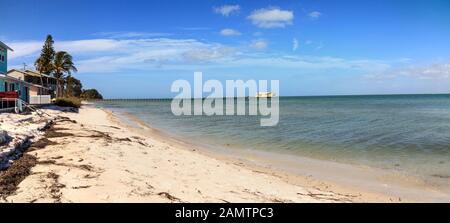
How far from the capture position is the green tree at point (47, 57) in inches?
2345

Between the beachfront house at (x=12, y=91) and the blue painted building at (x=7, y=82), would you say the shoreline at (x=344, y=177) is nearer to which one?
the beachfront house at (x=12, y=91)

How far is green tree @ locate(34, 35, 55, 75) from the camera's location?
59.6 meters

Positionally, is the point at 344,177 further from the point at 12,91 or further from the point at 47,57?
the point at 47,57

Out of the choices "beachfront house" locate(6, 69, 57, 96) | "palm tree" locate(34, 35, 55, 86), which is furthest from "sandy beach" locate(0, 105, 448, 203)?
"palm tree" locate(34, 35, 55, 86)

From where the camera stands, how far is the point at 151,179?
10.4 m

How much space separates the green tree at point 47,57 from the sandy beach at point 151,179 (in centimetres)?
4810

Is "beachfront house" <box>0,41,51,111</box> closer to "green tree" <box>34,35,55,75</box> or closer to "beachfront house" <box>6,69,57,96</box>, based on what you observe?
"beachfront house" <box>6,69,57,96</box>

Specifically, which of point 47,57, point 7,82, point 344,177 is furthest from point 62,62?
point 344,177

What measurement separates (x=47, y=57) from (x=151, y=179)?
2248 inches

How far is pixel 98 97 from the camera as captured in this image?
579ft

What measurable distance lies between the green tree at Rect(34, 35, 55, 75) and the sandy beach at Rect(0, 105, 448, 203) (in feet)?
158

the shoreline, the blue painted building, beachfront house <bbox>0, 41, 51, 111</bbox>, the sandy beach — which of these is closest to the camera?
the sandy beach
